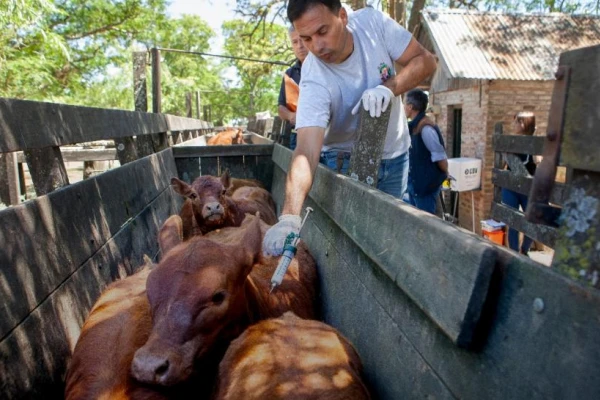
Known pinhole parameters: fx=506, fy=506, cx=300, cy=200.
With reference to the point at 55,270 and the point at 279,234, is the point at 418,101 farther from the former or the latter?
the point at 55,270

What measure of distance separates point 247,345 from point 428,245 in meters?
1.17

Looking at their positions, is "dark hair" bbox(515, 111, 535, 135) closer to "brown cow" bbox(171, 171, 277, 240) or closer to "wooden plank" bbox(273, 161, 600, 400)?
"brown cow" bbox(171, 171, 277, 240)

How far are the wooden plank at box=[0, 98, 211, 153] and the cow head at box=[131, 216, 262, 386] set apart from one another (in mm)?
1023

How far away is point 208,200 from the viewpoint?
228 inches

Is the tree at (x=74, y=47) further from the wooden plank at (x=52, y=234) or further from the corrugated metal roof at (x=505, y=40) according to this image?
the wooden plank at (x=52, y=234)

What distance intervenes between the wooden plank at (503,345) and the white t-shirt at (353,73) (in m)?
1.95

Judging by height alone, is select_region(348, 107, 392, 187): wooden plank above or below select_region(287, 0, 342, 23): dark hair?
below

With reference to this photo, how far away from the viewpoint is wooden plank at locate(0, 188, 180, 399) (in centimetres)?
212

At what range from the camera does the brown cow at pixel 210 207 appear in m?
5.66

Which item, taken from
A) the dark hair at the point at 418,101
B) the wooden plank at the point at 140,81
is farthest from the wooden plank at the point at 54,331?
the wooden plank at the point at 140,81

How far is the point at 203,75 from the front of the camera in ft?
201

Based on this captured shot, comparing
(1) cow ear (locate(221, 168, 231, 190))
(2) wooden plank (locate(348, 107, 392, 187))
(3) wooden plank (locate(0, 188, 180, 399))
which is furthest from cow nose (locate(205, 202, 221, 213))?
(2) wooden plank (locate(348, 107, 392, 187))

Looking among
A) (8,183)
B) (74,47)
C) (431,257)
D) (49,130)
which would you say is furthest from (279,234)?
(74,47)

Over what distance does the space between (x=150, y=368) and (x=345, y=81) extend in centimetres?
290
